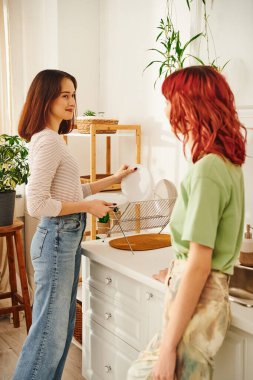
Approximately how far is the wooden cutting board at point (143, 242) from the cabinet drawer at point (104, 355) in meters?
0.35

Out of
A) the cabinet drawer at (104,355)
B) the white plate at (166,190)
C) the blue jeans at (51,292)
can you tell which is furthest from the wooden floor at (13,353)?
the white plate at (166,190)

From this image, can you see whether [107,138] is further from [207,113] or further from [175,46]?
[207,113]

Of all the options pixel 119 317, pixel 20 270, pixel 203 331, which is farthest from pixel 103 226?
pixel 203 331

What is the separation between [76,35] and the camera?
301cm

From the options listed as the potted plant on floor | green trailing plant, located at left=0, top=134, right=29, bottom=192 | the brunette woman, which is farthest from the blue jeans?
green trailing plant, located at left=0, top=134, right=29, bottom=192

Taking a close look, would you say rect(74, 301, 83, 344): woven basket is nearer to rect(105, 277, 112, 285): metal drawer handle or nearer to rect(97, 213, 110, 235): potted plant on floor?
rect(97, 213, 110, 235): potted plant on floor

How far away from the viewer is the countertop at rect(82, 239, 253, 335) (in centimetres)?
159

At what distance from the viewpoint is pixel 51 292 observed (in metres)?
1.68

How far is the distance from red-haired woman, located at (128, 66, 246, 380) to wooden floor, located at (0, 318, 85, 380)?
1328 mm

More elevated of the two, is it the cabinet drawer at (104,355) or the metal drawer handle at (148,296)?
the metal drawer handle at (148,296)

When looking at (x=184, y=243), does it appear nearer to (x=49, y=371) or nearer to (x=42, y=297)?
(x=42, y=297)

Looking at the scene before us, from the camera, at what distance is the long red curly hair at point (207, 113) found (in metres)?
1.04

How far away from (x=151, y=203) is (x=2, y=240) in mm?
1513

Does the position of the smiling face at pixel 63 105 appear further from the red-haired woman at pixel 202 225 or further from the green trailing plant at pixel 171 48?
the red-haired woman at pixel 202 225
